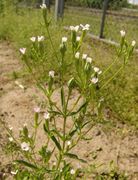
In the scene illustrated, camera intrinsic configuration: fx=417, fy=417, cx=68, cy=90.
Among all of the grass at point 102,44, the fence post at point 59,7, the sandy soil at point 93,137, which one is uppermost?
the fence post at point 59,7

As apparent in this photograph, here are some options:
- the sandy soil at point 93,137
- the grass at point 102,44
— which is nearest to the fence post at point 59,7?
the grass at point 102,44

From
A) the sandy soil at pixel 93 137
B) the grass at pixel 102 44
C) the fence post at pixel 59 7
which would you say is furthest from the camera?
the fence post at pixel 59 7

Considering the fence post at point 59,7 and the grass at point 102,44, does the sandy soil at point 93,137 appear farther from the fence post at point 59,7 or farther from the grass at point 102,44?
the fence post at point 59,7

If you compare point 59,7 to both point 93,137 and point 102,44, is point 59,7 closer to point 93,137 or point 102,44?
point 102,44

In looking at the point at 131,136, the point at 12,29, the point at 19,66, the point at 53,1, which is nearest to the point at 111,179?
the point at 131,136

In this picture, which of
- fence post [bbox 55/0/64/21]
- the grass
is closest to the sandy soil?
the grass

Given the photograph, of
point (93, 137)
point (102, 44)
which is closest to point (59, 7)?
point (102, 44)

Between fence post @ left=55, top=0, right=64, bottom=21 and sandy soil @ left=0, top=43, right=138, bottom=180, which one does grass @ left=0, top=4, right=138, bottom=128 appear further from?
sandy soil @ left=0, top=43, right=138, bottom=180
